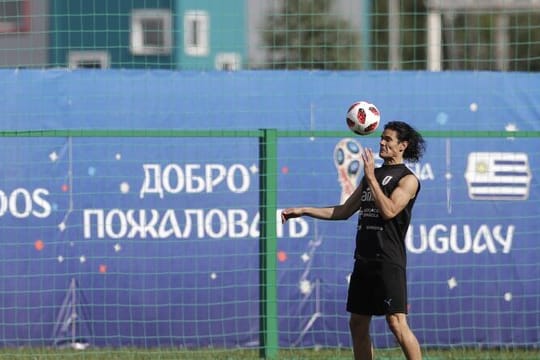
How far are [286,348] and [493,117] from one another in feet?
8.97

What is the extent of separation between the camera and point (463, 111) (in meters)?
10.8

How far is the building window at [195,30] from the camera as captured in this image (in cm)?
1123

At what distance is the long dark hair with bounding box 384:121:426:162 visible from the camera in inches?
316

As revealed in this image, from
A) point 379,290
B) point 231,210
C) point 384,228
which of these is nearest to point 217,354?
point 231,210

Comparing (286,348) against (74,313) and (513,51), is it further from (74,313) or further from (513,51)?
(513,51)

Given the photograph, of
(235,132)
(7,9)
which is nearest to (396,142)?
(235,132)

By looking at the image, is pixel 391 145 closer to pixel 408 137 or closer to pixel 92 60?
pixel 408 137

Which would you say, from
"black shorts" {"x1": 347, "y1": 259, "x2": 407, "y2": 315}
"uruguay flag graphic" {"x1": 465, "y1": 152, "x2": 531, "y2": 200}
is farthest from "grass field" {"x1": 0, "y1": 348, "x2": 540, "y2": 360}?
"black shorts" {"x1": 347, "y1": 259, "x2": 407, "y2": 315}

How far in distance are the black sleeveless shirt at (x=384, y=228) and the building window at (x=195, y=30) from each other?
373cm

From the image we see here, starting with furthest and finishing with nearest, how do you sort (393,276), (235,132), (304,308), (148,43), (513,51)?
(513,51) → (148,43) → (304,308) → (235,132) → (393,276)

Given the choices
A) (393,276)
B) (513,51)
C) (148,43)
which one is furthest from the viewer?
(513,51)

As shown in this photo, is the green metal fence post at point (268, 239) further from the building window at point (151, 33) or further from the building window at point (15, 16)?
the building window at point (15, 16)

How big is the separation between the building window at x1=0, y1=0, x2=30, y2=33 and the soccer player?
155 inches

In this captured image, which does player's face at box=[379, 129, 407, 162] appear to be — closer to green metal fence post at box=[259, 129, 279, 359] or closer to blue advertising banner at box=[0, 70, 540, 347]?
green metal fence post at box=[259, 129, 279, 359]
